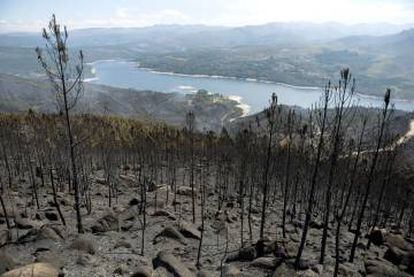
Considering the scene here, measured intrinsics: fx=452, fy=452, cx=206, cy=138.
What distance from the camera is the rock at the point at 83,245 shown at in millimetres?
26406

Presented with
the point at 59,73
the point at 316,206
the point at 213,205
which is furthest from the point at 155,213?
the point at 316,206

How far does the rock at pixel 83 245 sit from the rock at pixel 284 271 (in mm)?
10788

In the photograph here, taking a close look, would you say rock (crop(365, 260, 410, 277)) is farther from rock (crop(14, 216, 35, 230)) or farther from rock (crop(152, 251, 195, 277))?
rock (crop(14, 216, 35, 230))

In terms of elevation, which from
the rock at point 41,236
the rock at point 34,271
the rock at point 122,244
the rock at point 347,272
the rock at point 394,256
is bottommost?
the rock at point 394,256

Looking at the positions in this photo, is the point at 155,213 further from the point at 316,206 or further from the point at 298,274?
the point at 316,206

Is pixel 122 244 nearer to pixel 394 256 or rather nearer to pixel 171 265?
pixel 171 265

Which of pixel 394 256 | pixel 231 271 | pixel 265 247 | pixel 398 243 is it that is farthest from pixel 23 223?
pixel 398 243

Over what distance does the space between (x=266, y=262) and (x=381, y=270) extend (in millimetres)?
7246

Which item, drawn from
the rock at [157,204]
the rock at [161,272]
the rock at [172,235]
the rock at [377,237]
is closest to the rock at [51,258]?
the rock at [161,272]

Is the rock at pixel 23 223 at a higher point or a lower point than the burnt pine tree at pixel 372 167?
lower

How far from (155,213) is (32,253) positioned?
1726cm

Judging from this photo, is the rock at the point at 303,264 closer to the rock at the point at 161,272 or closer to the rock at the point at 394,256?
the rock at the point at 394,256

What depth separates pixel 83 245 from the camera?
87.4 ft

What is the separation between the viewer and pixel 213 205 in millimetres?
54500
